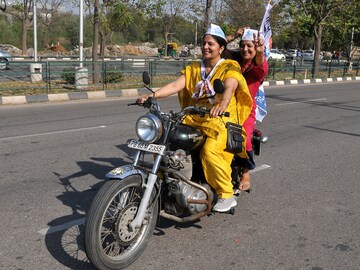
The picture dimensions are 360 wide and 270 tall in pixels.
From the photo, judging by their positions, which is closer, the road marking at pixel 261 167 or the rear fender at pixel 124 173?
the rear fender at pixel 124 173

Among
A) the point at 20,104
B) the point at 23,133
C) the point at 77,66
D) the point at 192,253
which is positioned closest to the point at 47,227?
the point at 192,253

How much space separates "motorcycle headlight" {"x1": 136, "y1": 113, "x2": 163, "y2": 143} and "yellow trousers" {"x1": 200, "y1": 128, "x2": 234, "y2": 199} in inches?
21.3

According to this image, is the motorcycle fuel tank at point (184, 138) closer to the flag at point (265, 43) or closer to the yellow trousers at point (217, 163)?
the yellow trousers at point (217, 163)

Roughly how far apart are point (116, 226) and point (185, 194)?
1.95ft

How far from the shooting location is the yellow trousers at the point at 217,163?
140 inches

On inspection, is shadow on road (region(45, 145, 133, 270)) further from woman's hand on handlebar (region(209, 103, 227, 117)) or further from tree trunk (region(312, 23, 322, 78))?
tree trunk (region(312, 23, 322, 78))

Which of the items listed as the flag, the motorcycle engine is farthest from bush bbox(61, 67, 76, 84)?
the motorcycle engine

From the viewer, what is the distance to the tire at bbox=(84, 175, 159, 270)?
292 cm

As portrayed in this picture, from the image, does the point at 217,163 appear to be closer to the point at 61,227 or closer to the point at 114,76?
the point at 61,227

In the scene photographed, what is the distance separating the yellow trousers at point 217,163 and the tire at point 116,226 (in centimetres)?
51

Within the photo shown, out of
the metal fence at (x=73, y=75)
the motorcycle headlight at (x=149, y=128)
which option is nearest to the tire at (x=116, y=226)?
the motorcycle headlight at (x=149, y=128)

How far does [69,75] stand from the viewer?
1513 centimetres

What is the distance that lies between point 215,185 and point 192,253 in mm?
569

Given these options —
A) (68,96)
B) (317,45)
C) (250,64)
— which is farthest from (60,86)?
(317,45)
